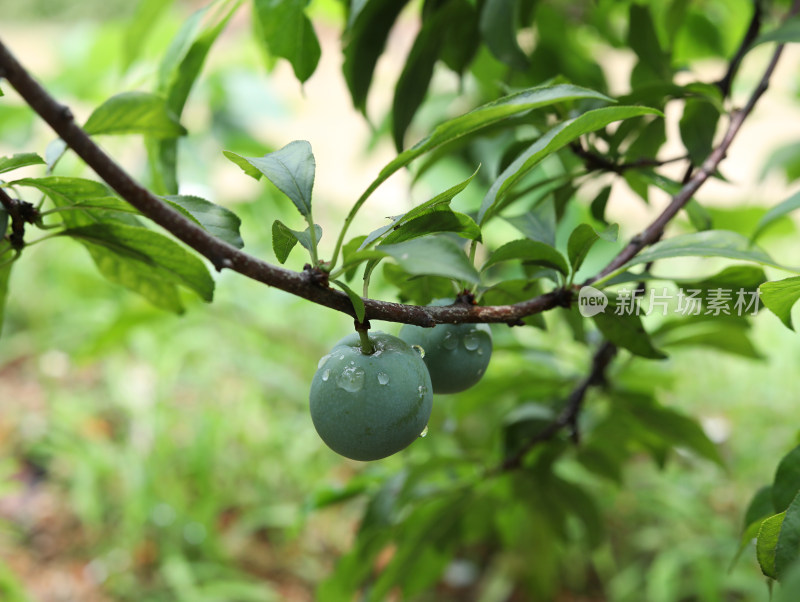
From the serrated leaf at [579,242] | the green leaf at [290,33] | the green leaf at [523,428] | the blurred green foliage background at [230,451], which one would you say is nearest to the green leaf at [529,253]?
the serrated leaf at [579,242]

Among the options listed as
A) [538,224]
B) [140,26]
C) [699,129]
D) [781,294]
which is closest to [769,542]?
[781,294]

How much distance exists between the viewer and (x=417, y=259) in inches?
11.9

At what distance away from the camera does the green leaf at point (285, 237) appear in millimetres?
362

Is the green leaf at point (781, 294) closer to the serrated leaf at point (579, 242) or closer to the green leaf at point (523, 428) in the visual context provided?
the serrated leaf at point (579, 242)

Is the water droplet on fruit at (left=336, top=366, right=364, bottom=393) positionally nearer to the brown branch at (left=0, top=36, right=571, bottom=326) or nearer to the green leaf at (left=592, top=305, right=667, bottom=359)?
the brown branch at (left=0, top=36, right=571, bottom=326)

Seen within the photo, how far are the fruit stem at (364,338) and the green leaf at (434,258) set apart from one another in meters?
0.05

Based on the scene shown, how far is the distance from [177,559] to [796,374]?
1.44 meters

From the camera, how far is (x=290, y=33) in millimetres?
504

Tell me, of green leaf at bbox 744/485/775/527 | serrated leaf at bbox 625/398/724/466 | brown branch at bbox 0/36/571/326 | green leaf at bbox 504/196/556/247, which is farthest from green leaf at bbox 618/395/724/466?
brown branch at bbox 0/36/571/326

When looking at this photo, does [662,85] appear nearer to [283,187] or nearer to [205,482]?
[283,187]

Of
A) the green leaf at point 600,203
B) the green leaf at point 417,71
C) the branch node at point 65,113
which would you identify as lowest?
the green leaf at point 600,203

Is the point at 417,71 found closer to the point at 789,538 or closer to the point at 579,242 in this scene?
the point at 579,242

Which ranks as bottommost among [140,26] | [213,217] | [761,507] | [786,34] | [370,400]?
[761,507]

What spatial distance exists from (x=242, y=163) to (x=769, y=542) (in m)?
0.33
